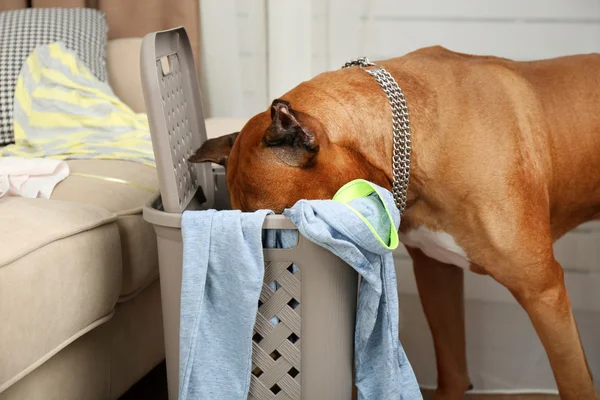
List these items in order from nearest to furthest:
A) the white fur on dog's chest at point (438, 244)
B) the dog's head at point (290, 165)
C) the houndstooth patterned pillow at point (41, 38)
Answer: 1. the dog's head at point (290, 165)
2. the white fur on dog's chest at point (438, 244)
3. the houndstooth patterned pillow at point (41, 38)

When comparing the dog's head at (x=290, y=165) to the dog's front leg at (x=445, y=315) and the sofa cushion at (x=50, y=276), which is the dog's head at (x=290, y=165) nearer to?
the sofa cushion at (x=50, y=276)

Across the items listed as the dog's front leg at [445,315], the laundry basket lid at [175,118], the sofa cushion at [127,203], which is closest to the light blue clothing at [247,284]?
the laundry basket lid at [175,118]

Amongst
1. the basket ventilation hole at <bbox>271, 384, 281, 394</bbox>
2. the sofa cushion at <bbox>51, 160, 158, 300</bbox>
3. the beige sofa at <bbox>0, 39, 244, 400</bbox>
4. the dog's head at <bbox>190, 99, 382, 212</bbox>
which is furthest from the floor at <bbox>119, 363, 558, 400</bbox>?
the dog's head at <bbox>190, 99, 382, 212</bbox>

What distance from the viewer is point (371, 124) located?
1181 millimetres

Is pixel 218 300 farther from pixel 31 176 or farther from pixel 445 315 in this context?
pixel 445 315

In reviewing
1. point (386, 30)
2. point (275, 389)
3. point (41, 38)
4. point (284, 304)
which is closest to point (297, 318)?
point (284, 304)

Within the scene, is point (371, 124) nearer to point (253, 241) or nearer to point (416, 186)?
point (416, 186)

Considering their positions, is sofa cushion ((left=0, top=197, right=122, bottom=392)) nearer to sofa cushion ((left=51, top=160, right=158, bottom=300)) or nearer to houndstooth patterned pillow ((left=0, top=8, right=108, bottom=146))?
sofa cushion ((left=51, top=160, right=158, bottom=300))

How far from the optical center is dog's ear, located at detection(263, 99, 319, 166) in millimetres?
1052

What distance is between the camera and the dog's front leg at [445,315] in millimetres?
1539

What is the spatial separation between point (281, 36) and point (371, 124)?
893 mm

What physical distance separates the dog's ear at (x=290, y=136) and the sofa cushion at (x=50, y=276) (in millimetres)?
354

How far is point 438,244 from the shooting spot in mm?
1265

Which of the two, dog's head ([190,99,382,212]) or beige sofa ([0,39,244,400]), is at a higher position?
dog's head ([190,99,382,212])
